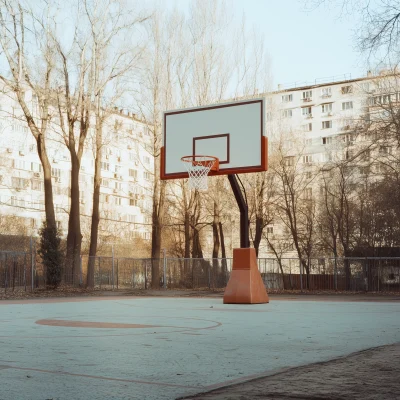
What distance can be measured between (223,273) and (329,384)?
29.1 meters

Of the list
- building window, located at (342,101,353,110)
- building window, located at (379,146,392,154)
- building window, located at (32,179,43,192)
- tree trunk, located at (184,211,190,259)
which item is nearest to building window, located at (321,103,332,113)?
building window, located at (342,101,353,110)

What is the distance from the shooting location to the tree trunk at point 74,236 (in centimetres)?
3092

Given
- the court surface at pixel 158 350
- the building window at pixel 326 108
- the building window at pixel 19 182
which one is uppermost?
the building window at pixel 326 108

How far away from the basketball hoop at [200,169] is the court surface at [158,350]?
309 inches

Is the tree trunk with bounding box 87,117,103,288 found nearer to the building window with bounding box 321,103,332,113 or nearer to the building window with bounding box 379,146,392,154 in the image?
the building window with bounding box 379,146,392,154

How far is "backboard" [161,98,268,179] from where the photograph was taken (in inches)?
819

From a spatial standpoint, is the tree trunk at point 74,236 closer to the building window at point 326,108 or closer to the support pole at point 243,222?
the support pole at point 243,222

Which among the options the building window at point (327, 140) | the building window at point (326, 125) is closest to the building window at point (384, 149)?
the building window at point (327, 140)

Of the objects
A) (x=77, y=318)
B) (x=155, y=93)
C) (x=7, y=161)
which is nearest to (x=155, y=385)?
(x=77, y=318)

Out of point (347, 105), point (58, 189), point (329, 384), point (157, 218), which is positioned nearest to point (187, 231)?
point (157, 218)

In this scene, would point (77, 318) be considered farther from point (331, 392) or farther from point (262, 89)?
point (262, 89)

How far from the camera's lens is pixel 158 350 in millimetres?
8102

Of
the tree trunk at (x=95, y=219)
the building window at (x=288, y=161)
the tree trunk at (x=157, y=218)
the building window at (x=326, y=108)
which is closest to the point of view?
the tree trunk at (x=95, y=219)

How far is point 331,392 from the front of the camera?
5.04 metres
